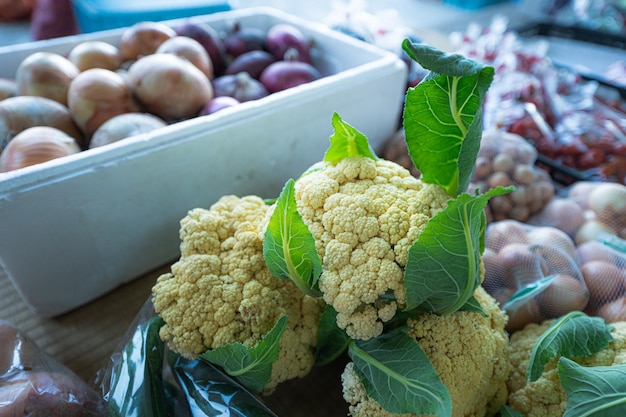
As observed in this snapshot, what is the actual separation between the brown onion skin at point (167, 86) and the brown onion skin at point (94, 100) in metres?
0.05

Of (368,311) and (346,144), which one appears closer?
(368,311)

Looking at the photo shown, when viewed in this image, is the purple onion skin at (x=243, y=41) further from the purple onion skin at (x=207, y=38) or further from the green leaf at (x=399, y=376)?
the green leaf at (x=399, y=376)

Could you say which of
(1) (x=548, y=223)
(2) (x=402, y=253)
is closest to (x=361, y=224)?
(2) (x=402, y=253)

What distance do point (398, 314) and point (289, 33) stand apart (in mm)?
845

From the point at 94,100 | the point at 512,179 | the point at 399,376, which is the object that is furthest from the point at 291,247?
the point at 512,179

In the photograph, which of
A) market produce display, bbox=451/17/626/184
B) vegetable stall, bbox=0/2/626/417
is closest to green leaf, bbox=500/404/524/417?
vegetable stall, bbox=0/2/626/417

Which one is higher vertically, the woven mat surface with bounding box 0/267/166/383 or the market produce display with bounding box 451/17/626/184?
the market produce display with bounding box 451/17/626/184

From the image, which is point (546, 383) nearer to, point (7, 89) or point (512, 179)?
point (512, 179)

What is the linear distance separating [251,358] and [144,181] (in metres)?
0.36

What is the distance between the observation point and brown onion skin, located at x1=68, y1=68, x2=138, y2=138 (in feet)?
2.58

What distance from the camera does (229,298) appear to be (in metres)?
0.53

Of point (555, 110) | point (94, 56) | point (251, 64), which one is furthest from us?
point (555, 110)

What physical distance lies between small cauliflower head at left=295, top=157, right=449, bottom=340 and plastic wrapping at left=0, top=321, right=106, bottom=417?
0.35 metres

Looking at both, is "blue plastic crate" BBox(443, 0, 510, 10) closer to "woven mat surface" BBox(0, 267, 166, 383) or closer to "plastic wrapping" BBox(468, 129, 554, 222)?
"plastic wrapping" BBox(468, 129, 554, 222)
